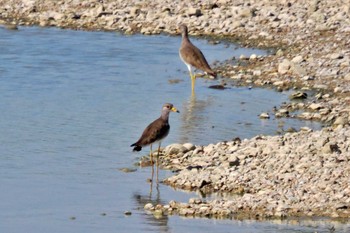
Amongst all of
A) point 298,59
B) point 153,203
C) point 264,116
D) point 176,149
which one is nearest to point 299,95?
point 264,116

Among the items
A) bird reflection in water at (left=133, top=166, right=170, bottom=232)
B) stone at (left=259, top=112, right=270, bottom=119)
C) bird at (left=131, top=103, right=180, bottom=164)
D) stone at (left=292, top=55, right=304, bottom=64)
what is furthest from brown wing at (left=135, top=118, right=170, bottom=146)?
stone at (left=292, top=55, right=304, bottom=64)

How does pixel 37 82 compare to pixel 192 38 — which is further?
pixel 192 38

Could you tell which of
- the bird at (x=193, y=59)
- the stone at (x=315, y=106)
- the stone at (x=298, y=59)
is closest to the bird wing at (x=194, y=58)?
the bird at (x=193, y=59)

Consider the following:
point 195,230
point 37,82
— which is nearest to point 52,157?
point 195,230

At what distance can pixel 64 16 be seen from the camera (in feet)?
94.0

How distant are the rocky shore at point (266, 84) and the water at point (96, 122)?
429 millimetres

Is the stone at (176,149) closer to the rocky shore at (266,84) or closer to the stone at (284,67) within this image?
the rocky shore at (266,84)

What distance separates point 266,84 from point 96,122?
13.6 ft

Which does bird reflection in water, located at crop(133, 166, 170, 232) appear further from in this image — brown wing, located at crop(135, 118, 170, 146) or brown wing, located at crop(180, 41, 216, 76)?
brown wing, located at crop(180, 41, 216, 76)

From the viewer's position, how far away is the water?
12.6 m

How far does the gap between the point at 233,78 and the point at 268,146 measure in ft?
24.0

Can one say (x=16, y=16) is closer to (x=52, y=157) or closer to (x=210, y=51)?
(x=210, y=51)

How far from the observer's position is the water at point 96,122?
12586 mm

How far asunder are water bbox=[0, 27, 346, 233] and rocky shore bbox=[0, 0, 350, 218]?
429 millimetres
